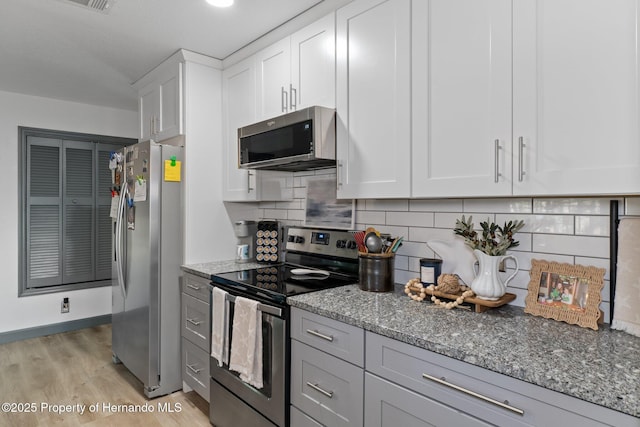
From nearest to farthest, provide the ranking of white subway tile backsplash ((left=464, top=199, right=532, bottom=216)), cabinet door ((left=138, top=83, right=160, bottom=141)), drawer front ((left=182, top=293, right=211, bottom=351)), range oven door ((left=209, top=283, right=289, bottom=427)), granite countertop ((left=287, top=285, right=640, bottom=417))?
granite countertop ((left=287, top=285, right=640, bottom=417)), white subway tile backsplash ((left=464, top=199, right=532, bottom=216)), range oven door ((left=209, top=283, right=289, bottom=427)), drawer front ((left=182, top=293, right=211, bottom=351)), cabinet door ((left=138, top=83, right=160, bottom=141))

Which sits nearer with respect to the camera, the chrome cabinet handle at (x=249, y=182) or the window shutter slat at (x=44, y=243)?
the chrome cabinet handle at (x=249, y=182)

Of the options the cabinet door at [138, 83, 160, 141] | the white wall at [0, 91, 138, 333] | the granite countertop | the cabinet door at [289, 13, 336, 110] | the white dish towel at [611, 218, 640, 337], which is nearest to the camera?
the granite countertop

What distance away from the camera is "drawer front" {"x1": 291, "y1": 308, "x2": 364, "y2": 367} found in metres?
1.47

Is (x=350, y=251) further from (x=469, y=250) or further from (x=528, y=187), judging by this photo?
(x=528, y=187)

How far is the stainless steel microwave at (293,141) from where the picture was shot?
6.52 ft

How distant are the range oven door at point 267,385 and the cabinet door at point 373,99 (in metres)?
0.72

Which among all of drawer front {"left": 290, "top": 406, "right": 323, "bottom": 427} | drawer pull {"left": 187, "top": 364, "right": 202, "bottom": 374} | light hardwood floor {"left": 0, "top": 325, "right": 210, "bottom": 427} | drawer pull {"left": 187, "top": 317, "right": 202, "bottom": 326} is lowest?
light hardwood floor {"left": 0, "top": 325, "right": 210, "bottom": 427}

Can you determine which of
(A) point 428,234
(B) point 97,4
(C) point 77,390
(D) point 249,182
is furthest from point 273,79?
(C) point 77,390

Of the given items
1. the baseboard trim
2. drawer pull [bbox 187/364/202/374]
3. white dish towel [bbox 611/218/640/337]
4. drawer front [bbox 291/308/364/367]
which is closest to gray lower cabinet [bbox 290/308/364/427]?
drawer front [bbox 291/308/364/367]

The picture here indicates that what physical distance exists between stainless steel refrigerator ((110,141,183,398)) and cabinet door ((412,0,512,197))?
1.80 m

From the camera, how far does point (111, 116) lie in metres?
4.41

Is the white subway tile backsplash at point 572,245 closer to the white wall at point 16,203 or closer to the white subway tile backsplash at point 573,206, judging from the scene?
the white subway tile backsplash at point 573,206

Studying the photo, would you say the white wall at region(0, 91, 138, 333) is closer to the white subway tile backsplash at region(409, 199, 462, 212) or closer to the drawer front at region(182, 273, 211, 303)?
the drawer front at region(182, 273, 211, 303)

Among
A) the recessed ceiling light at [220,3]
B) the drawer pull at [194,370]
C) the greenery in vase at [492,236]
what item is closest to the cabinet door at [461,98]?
the greenery in vase at [492,236]
